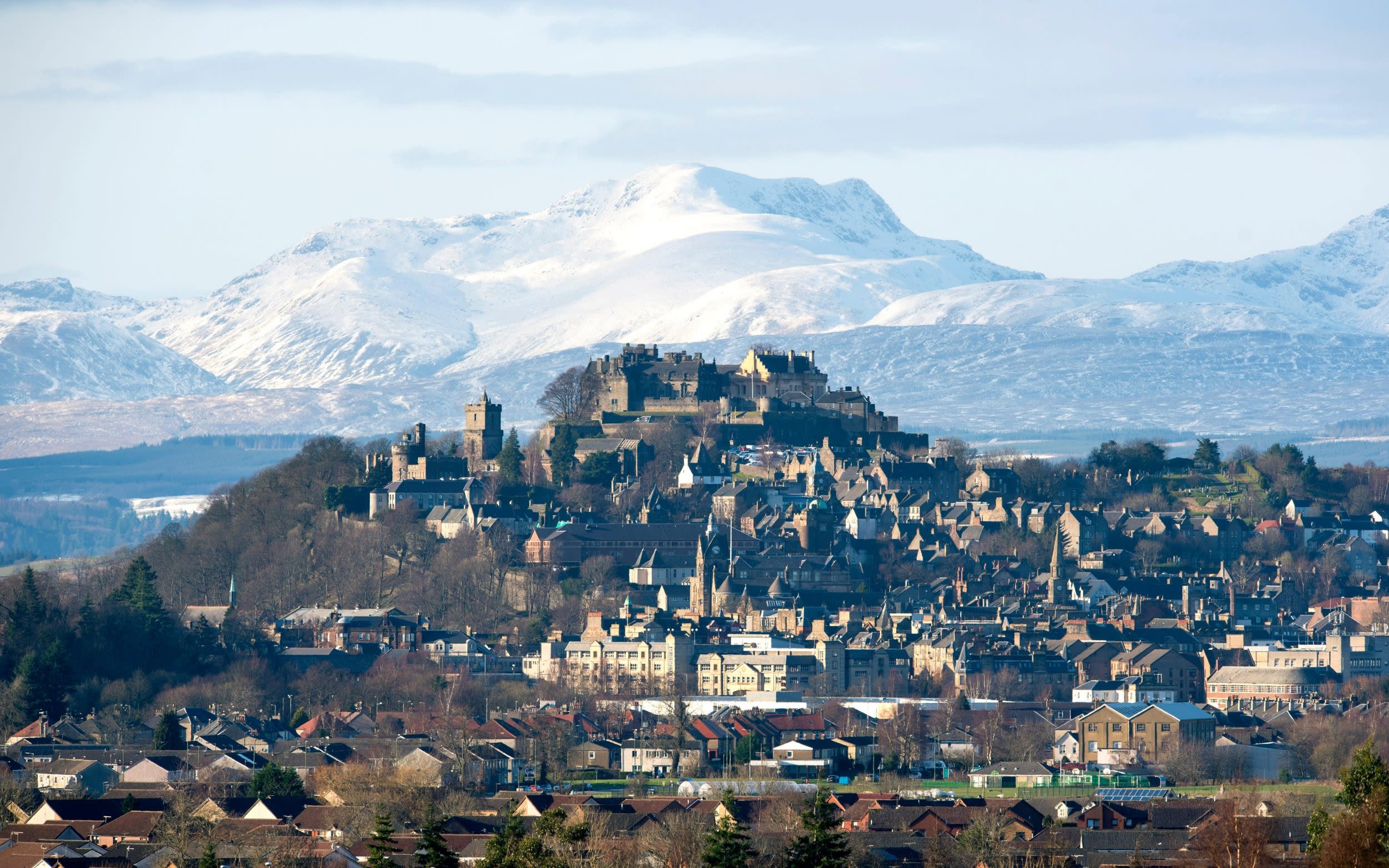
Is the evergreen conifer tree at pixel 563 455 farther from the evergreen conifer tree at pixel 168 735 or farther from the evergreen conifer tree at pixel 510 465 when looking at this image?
the evergreen conifer tree at pixel 168 735

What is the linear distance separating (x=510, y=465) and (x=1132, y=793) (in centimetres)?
5933

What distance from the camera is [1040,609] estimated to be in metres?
136

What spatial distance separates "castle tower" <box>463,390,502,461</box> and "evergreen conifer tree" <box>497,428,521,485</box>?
493 centimetres

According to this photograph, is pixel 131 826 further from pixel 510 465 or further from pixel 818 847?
pixel 510 465

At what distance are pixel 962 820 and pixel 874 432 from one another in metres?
79.8

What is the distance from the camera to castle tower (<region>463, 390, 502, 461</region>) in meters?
157

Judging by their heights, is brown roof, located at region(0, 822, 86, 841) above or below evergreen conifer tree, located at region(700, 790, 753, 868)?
below

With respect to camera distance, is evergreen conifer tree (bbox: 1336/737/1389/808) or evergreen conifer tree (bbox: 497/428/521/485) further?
evergreen conifer tree (bbox: 497/428/521/485)

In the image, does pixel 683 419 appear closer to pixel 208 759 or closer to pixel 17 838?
pixel 208 759

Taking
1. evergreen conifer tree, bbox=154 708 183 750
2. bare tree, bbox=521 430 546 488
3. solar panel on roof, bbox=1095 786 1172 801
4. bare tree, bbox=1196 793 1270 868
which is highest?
bare tree, bbox=521 430 546 488

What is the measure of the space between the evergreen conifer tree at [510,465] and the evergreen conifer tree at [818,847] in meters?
84.5

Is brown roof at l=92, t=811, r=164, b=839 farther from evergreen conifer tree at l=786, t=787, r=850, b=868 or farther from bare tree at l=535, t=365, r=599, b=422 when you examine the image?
bare tree at l=535, t=365, r=599, b=422

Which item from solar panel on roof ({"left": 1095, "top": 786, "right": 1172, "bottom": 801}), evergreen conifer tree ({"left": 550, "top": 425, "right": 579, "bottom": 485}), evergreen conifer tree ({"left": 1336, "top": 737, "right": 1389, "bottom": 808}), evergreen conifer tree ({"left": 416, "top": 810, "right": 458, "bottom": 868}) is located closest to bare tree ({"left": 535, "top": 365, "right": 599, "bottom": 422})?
evergreen conifer tree ({"left": 550, "top": 425, "right": 579, "bottom": 485})

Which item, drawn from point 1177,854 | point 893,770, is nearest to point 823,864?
point 1177,854
